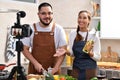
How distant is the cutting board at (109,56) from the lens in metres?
3.80

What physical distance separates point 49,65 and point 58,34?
30 cm

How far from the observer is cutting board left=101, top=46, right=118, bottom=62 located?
12.5ft

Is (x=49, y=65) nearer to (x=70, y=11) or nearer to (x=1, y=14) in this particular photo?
(x=1, y=14)

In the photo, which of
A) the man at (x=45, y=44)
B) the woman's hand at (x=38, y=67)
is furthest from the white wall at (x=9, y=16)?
the woman's hand at (x=38, y=67)

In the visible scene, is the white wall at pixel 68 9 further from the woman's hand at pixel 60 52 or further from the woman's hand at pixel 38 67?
the woman's hand at pixel 38 67

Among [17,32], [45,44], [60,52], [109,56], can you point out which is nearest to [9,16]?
[45,44]

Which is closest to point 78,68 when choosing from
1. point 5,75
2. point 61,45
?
point 61,45

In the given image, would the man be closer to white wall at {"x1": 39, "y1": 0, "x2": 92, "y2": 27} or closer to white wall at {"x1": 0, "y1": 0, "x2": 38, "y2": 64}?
white wall at {"x1": 0, "y1": 0, "x2": 38, "y2": 64}

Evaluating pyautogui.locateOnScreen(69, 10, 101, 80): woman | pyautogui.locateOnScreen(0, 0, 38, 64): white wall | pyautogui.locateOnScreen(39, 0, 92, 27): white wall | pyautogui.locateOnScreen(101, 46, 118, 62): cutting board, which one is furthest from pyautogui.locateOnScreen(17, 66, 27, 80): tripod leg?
pyautogui.locateOnScreen(39, 0, 92, 27): white wall

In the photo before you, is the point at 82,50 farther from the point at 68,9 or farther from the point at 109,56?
the point at 68,9

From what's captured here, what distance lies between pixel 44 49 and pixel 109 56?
1571mm

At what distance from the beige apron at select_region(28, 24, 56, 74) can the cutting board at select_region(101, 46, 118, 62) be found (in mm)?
1461

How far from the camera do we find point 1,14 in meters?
3.25

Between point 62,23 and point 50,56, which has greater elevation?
point 62,23
